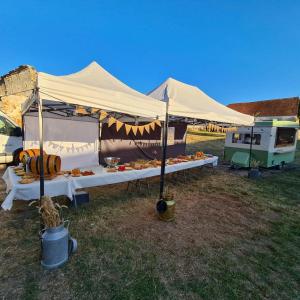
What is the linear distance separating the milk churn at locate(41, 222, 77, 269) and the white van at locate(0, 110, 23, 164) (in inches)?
232

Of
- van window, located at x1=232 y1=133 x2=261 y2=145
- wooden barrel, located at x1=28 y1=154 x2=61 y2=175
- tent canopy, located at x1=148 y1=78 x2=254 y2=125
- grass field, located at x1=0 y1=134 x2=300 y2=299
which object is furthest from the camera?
van window, located at x1=232 y1=133 x2=261 y2=145

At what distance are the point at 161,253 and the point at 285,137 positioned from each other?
28.3ft

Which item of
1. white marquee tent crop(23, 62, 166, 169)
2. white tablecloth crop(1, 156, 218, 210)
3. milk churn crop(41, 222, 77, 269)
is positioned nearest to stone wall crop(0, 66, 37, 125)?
white marquee tent crop(23, 62, 166, 169)

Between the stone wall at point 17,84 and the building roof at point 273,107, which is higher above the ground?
the building roof at point 273,107

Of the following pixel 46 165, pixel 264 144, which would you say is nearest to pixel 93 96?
pixel 46 165

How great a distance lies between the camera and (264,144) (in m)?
7.60

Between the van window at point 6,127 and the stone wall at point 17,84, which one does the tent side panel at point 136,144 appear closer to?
the van window at point 6,127

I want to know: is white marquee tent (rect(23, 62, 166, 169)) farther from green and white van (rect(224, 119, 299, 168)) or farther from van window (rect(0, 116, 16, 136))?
green and white van (rect(224, 119, 299, 168))

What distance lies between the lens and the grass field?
1.85 metres

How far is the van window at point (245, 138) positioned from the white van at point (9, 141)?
8.72 m

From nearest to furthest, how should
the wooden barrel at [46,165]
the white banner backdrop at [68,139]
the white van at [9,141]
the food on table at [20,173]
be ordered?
1. the wooden barrel at [46,165]
2. the food on table at [20,173]
3. the white banner backdrop at [68,139]
4. the white van at [9,141]

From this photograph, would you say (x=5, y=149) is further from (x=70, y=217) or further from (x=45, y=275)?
(x=45, y=275)

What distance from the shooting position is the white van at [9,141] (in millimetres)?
6734

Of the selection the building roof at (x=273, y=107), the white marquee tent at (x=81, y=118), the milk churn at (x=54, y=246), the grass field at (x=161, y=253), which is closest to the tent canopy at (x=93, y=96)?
the white marquee tent at (x=81, y=118)
